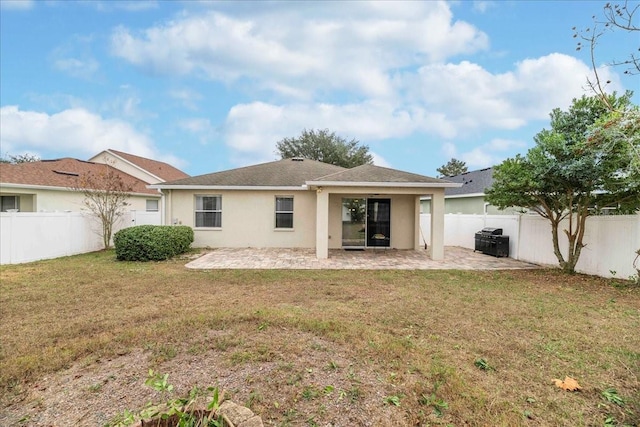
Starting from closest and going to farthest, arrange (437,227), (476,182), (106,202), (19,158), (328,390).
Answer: (328,390), (437,227), (106,202), (476,182), (19,158)

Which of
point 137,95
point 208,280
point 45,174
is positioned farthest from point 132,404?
point 45,174

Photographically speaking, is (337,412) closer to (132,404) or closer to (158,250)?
(132,404)

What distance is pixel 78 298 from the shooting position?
649cm

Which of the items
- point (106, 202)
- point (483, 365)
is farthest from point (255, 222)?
point (483, 365)

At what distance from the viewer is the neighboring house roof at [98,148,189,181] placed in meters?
26.4

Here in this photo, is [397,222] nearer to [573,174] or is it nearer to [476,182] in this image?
[573,174]

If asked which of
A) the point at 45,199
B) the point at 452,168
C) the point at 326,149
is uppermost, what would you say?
the point at 452,168

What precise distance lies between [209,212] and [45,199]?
832 cm

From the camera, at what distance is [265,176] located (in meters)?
15.2

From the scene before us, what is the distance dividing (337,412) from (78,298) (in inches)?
239

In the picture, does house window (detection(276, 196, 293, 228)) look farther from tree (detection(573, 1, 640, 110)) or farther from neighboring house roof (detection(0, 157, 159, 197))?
tree (detection(573, 1, 640, 110))

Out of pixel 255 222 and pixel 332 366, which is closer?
pixel 332 366

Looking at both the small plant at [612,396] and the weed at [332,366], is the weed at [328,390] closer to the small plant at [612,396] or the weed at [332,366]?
the weed at [332,366]

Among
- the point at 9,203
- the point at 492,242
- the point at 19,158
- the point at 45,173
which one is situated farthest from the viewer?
the point at 19,158
